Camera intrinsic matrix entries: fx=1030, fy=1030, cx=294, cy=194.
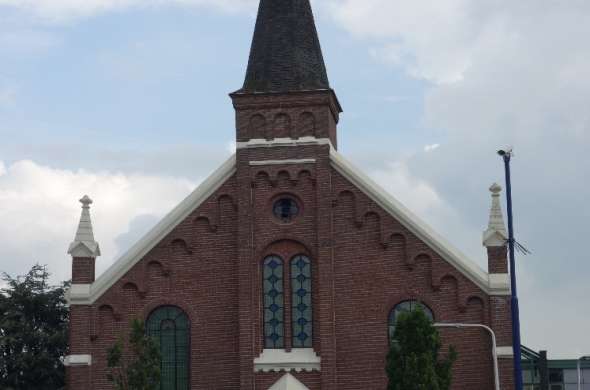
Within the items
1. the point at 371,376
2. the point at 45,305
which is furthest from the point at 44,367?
the point at 371,376

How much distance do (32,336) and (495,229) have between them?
1965 centimetres

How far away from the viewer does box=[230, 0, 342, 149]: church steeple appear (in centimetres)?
3484

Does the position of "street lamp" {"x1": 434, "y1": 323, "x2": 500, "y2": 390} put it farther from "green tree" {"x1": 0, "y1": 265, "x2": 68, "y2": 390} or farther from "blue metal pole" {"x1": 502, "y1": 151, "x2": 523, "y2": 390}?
"green tree" {"x1": 0, "y1": 265, "x2": 68, "y2": 390}

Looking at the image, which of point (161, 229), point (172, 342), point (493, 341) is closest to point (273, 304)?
point (172, 342)

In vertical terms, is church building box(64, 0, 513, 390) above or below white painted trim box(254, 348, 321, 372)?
above

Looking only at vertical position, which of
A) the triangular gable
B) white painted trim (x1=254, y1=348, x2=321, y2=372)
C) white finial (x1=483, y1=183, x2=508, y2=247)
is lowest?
the triangular gable

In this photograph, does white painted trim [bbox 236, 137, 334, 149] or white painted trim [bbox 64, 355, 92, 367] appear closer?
white painted trim [bbox 64, 355, 92, 367]

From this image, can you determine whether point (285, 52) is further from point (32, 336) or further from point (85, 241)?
point (32, 336)

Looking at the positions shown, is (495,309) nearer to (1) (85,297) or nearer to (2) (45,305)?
(1) (85,297)

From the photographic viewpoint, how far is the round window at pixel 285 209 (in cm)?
3450

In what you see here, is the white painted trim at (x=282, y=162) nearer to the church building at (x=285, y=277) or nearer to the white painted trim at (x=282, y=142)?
the church building at (x=285, y=277)

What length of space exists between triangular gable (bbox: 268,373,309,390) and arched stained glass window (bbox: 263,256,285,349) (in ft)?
3.76

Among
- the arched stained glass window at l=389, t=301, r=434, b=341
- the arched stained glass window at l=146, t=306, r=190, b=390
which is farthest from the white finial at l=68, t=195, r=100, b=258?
the arched stained glass window at l=389, t=301, r=434, b=341

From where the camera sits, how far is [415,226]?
3356 cm
